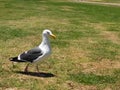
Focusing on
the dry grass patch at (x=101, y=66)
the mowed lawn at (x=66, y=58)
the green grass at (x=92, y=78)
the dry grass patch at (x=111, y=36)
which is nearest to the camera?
the mowed lawn at (x=66, y=58)

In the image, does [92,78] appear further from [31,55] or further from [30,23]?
[30,23]

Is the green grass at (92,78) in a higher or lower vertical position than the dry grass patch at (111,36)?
higher

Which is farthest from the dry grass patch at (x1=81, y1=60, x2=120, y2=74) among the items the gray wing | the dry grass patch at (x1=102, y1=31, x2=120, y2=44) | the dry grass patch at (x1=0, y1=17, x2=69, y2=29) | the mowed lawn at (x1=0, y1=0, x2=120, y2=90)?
the dry grass patch at (x1=0, y1=17, x2=69, y2=29)

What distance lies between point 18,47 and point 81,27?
946cm

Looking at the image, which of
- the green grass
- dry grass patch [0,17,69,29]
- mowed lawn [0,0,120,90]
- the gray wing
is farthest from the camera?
dry grass patch [0,17,69,29]

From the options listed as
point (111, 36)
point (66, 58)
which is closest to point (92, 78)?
point (66, 58)

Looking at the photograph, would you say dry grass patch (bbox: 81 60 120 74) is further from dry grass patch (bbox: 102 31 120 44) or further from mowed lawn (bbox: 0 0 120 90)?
dry grass patch (bbox: 102 31 120 44)

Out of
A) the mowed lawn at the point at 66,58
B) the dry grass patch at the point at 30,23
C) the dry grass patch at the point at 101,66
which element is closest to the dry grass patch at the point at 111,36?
the mowed lawn at the point at 66,58

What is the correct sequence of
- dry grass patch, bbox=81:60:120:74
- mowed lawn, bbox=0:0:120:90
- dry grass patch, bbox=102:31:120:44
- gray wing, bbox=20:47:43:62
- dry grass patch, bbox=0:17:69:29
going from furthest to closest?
dry grass patch, bbox=0:17:69:29, dry grass patch, bbox=102:31:120:44, dry grass patch, bbox=81:60:120:74, gray wing, bbox=20:47:43:62, mowed lawn, bbox=0:0:120:90

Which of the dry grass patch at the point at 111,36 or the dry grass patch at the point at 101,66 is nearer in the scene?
the dry grass patch at the point at 101,66

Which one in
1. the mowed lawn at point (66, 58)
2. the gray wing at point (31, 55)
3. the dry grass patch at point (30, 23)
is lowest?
the dry grass patch at point (30, 23)

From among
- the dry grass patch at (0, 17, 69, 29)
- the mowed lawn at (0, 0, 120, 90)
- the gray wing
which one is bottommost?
the dry grass patch at (0, 17, 69, 29)

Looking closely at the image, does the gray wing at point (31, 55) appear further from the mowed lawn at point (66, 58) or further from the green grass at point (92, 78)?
the green grass at point (92, 78)

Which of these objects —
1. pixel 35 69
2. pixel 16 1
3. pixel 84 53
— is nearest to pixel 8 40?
pixel 84 53
